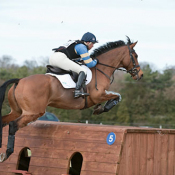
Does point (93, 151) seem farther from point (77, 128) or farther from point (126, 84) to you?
point (126, 84)

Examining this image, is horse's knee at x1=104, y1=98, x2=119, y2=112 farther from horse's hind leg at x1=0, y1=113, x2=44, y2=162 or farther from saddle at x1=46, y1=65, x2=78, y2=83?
horse's hind leg at x1=0, y1=113, x2=44, y2=162

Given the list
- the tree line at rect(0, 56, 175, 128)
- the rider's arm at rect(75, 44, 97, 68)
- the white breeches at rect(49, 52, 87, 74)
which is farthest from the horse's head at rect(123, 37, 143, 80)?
the tree line at rect(0, 56, 175, 128)

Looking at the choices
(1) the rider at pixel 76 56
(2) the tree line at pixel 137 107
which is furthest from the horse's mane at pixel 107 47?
(2) the tree line at pixel 137 107

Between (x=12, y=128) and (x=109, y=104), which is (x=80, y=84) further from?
(x=12, y=128)

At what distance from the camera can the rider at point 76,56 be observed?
6.55 meters

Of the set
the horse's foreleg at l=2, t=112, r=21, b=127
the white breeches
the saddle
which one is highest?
the white breeches

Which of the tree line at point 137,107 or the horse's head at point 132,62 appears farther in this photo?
the tree line at point 137,107

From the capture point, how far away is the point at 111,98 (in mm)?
7285

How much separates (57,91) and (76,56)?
32.4 inches

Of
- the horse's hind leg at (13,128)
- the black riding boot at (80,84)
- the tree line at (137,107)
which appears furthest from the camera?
the tree line at (137,107)

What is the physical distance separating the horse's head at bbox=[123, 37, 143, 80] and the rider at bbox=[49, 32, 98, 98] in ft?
3.14

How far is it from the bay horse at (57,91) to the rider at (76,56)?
0.94 ft

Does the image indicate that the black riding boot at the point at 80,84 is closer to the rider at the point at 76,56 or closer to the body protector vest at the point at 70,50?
the rider at the point at 76,56

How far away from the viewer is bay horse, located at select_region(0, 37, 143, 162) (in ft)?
19.9
